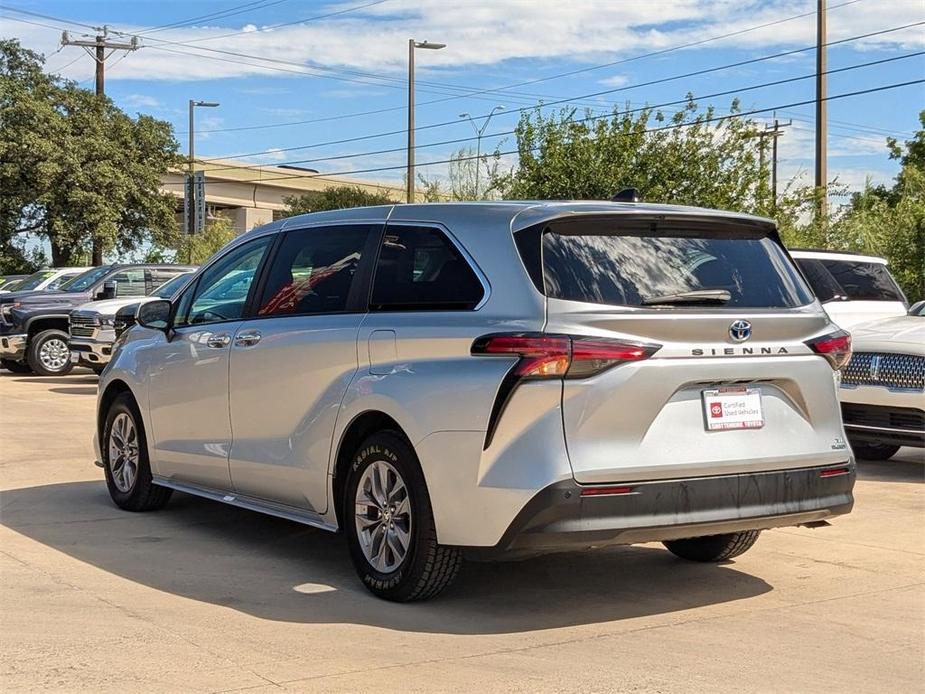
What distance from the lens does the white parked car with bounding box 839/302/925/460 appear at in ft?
33.2

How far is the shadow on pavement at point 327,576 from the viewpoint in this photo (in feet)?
19.3

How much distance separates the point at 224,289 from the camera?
7.73 metres

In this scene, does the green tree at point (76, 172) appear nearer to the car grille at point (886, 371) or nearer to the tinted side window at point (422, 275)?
the car grille at point (886, 371)

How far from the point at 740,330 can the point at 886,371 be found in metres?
5.14

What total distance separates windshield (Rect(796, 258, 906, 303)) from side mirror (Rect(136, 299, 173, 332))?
7.33 meters

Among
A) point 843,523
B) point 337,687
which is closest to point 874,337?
point 843,523

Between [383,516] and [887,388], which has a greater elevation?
[887,388]

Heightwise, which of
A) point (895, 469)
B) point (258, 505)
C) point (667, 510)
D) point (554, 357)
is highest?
point (554, 357)

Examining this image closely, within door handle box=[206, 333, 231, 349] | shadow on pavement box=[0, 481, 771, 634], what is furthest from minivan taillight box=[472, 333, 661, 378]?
door handle box=[206, 333, 231, 349]

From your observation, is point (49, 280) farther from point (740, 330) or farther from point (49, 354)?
point (740, 330)

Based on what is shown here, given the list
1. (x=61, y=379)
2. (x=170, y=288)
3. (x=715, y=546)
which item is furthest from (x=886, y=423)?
(x=61, y=379)

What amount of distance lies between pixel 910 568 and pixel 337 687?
3803 millimetres

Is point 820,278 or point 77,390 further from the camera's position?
point 77,390

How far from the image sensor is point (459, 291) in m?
5.86
